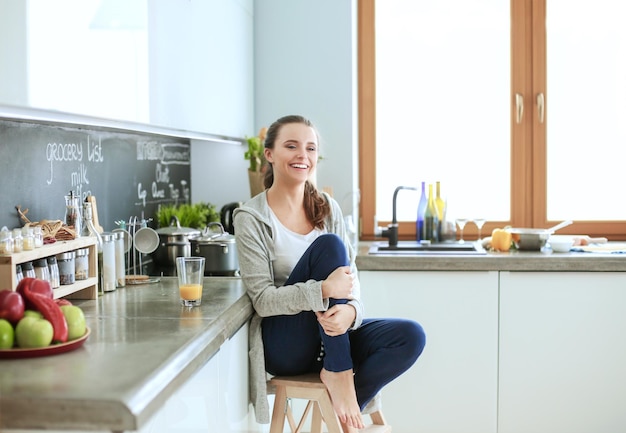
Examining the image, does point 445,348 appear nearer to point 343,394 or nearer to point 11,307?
point 343,394

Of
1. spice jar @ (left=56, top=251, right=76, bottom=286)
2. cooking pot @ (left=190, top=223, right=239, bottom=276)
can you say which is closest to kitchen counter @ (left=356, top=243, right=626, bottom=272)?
cooking pot @ (left=190, top=223, right=239, bottom=276)

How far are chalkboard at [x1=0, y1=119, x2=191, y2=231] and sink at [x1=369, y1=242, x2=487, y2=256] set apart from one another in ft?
3.05

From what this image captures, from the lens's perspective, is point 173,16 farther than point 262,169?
No

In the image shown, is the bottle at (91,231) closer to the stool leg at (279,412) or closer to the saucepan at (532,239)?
the stool leg at (279,412)

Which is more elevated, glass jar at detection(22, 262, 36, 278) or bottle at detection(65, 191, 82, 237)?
bottle at detection(65, 191, 82, 237)

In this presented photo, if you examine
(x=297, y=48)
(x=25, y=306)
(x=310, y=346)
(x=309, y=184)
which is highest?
(x=297, y=48)

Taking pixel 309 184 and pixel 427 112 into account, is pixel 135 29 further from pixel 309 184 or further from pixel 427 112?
pixel 427 112

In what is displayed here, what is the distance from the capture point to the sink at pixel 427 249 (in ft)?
12.0

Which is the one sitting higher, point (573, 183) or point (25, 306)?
point (573, 183)

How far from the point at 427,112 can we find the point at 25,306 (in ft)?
9.41

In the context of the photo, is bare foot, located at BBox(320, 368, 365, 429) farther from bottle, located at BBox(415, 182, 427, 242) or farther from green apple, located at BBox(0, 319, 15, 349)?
bottle, located at BBox(415, 182, 427, 242)

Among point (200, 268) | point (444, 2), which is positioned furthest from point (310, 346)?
point (444, 2)

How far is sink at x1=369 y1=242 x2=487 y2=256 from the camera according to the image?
3672 millimetres

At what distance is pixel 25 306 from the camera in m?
1.74
